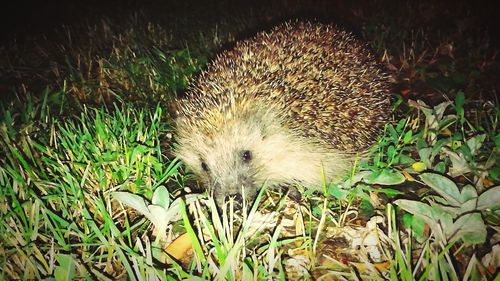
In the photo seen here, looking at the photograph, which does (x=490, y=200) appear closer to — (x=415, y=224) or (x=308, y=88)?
(x=415, y=224)

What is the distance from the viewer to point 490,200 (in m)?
1.72

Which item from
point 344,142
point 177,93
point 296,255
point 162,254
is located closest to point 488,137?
point 344,142

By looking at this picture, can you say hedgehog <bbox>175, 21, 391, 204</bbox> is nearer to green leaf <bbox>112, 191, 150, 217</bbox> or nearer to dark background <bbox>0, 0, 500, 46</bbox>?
green leaf <bbox>112, 191, 150, 217</bbox>

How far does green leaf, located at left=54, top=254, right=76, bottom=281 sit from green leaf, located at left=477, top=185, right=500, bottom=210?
1779mm

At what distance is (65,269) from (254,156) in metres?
1.28

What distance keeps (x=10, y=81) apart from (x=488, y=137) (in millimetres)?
4798

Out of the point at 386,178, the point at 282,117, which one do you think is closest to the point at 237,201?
the point at 282,117

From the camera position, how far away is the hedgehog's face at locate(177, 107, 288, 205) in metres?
2.39

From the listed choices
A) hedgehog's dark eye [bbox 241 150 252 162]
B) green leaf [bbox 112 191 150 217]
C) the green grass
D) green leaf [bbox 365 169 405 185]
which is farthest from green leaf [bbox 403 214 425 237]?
green leaf [bbox 112 191 150 217]

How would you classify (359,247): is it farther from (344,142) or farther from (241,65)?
(241,65)

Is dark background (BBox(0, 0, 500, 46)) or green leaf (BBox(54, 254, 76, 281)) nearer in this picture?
green leaf (BBox(54, 254, 76, 281))

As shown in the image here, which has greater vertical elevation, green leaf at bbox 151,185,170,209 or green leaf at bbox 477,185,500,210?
green leaf at bbox 151,185,170,209

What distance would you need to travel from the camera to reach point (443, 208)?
175 cm

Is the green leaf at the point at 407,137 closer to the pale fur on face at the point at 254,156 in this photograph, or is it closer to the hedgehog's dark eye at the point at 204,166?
the pale fur on face at the point at 254,156
